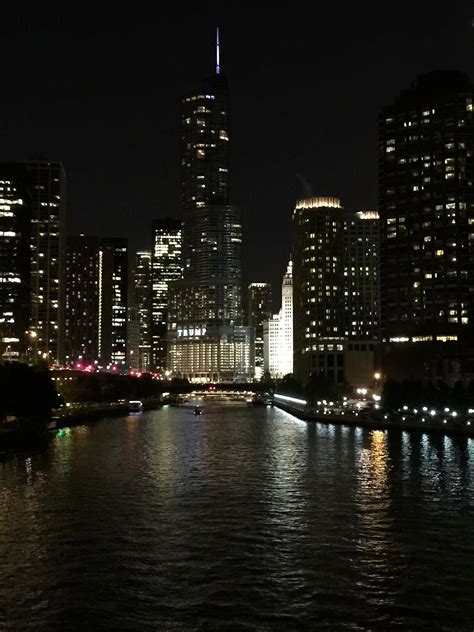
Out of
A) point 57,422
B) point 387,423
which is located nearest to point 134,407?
point 57,422

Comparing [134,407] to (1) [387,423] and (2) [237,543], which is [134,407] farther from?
(2) [237,543]

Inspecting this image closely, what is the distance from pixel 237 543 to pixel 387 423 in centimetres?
8522

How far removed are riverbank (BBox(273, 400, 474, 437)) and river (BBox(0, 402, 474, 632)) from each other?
26113 millimetres

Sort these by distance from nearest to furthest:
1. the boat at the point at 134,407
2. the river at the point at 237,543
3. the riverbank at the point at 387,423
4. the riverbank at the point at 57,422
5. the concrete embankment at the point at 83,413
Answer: the river at the point at 237,543
the riverbank at the point at 57,422
the riverbank at the point at 387,423
the concrete embankment at the point at 83,413
the boat at the point at 134,407

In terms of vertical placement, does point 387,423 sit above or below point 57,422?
below

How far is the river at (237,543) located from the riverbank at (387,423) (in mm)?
26113

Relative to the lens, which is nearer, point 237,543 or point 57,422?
point 237,543

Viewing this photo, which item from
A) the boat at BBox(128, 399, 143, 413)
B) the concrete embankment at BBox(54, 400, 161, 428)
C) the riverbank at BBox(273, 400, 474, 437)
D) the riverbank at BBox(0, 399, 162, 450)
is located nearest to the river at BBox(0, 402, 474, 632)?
the riverbank at BBox(0, 399, 162, 450)

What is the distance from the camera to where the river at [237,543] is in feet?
99.6

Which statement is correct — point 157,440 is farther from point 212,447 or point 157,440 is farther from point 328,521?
point 328,521

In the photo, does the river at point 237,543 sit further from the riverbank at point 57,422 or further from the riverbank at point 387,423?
the riverbank at point 387,423

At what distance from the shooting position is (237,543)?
1625 inches

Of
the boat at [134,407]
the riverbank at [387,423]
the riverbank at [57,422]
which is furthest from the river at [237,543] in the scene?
the boat at [134,407]

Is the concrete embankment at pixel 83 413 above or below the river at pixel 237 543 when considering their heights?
above
